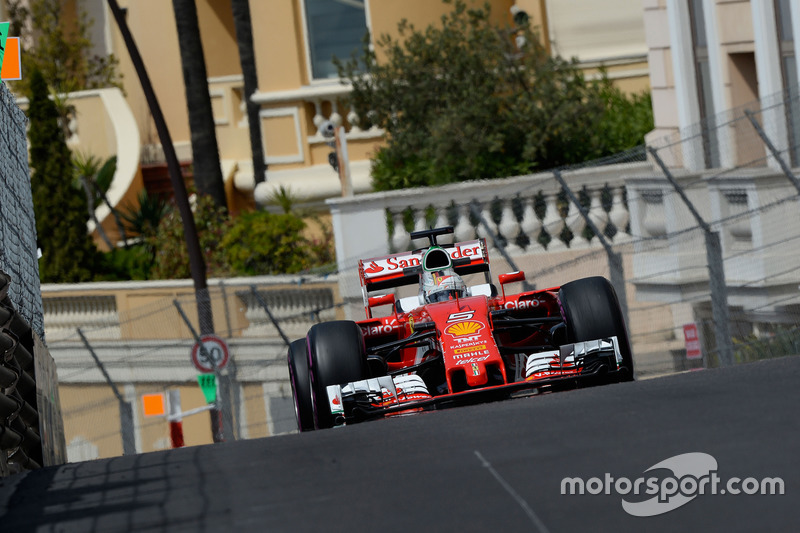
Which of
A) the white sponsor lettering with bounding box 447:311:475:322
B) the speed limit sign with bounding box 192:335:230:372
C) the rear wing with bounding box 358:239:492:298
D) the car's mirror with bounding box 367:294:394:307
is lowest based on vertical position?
the speed limit sign with bounding box 192:335:230:372

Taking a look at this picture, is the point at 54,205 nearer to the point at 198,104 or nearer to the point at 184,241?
the point at 184,241

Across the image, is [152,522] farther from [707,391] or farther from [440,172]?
[440,172]

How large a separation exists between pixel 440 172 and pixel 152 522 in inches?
515

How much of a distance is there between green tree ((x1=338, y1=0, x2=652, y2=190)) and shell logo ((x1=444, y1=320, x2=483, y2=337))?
9230 millimetres

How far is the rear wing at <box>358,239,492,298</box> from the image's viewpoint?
9695mm

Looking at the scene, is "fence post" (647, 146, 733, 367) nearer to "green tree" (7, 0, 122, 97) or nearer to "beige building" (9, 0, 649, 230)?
"beige building" (9, 0, 649, 230)

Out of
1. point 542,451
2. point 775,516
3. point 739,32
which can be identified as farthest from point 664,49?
point 775,516

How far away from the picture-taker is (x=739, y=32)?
45.2 ft

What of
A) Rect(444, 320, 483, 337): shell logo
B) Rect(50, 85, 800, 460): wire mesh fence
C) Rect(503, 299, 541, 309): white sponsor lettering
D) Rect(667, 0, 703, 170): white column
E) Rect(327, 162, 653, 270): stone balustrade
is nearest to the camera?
Rect(444, 320, 483, 337): shell logo

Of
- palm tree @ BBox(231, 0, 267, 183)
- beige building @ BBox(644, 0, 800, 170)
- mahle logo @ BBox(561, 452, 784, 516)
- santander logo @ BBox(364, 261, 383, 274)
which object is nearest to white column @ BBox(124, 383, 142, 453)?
palm tree @ BBox(231, 0, 267, 183)

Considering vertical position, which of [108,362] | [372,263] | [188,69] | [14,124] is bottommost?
[108,362]

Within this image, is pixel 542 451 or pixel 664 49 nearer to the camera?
pixel 542 451

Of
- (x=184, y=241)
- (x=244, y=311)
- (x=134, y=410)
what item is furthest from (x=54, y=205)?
(x=244, y=311)

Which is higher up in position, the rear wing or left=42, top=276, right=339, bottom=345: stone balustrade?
the rear wing
